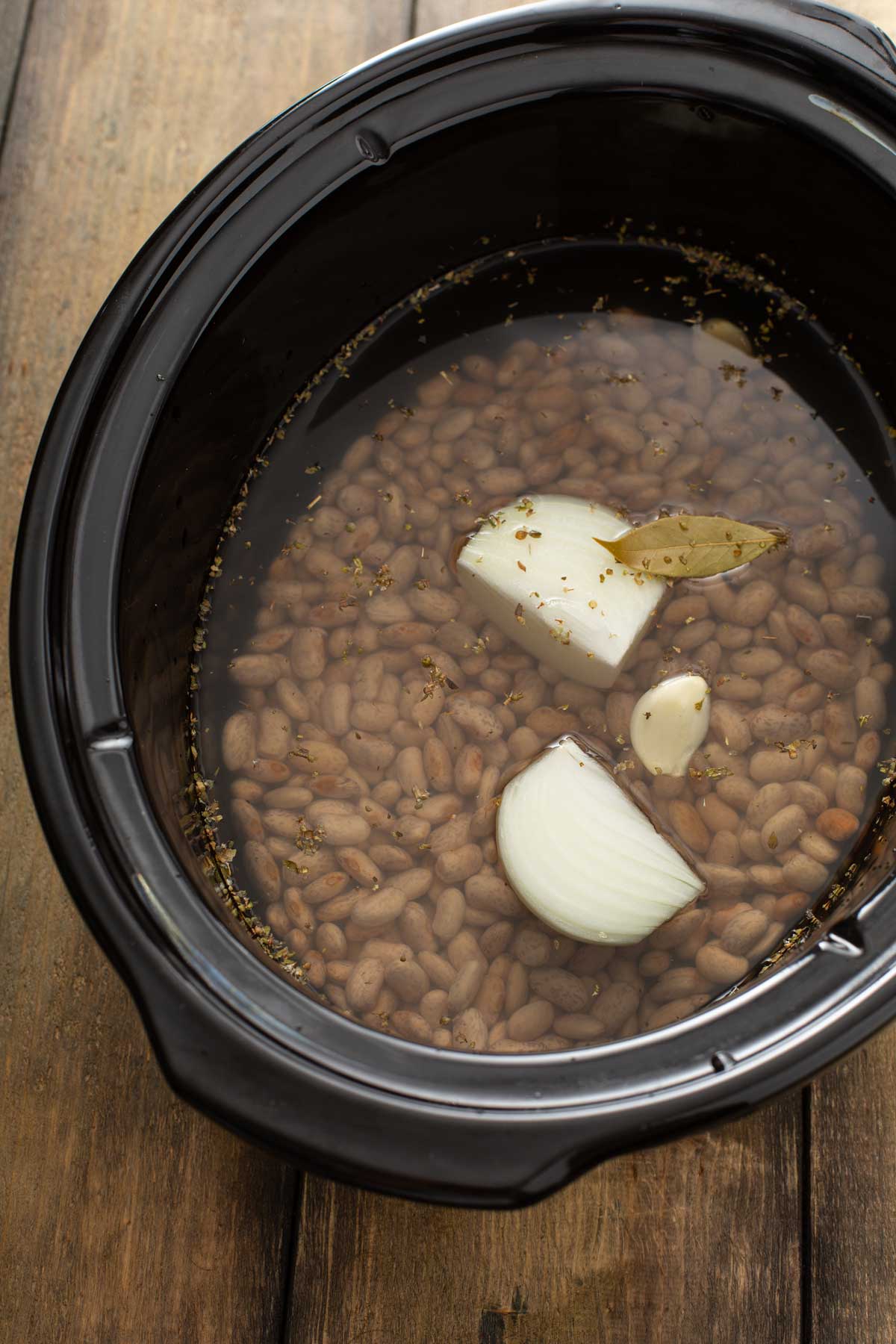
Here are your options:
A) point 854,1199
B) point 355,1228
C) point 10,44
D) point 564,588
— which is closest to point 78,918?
point 355,1228

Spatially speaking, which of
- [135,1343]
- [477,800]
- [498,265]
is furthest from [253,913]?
[498,265]

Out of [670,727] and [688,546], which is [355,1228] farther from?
[688,546]

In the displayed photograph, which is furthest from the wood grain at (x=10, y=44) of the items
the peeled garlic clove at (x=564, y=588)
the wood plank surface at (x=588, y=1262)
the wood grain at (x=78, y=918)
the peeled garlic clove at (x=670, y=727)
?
the wood plank surface at (x=588, y=1262)

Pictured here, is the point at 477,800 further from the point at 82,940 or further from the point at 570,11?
the point at 570,11

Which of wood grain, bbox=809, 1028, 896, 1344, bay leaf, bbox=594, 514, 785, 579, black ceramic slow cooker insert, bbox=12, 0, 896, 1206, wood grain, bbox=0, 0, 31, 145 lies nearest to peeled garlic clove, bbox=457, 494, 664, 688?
bay leaf, bbox=594, 514, 785, 579

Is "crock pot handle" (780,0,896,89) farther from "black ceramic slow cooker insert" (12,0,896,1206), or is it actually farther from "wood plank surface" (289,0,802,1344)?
"wood plank surface" (289,0,802,1344)

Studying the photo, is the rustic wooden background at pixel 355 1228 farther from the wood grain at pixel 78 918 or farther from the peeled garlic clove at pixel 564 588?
the peeled garlic clove at pixel 564 588
